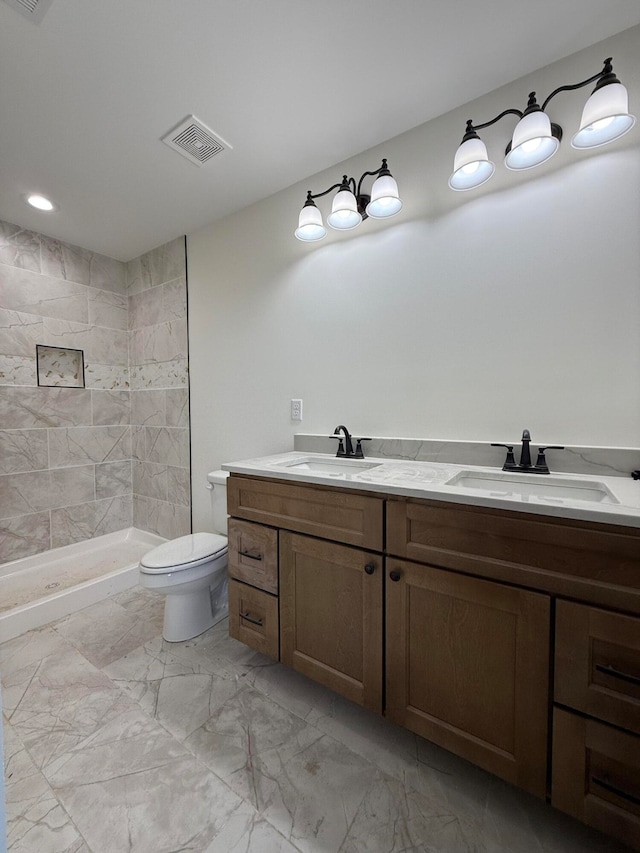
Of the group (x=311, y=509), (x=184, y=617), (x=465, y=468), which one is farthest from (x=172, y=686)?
(x=465, y=468)

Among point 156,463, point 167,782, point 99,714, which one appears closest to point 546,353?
point 167,782

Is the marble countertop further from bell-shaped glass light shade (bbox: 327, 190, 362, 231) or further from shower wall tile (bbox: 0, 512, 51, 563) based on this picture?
shower wall tile (bbox: 0, 512, 51, 563)

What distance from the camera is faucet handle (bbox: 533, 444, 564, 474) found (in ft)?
4.10

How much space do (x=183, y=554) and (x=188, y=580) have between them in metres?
0.12

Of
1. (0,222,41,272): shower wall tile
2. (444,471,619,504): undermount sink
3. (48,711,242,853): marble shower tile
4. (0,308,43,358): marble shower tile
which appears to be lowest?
(48,711,242,853): marble shower tile

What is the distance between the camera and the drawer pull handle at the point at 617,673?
2.56ft

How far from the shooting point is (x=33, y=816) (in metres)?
1.01

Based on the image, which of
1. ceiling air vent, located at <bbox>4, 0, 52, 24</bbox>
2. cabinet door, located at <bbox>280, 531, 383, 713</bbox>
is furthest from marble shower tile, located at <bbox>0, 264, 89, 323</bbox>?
cabinet door, located at <bbox>280, 531, 383, 713</bbox>

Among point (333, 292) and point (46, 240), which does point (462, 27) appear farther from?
point (46, 240)

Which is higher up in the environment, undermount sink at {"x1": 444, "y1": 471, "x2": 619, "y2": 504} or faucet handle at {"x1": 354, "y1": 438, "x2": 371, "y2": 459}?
faucet handle at {"x1": 354, "y1": 438, "x2": 371, "y2": 459}

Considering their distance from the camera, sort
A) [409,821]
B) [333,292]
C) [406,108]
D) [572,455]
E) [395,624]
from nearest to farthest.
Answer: [409,821], [395,624], [572,455], [406,108], [333,292]

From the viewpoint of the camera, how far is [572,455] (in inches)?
49.5

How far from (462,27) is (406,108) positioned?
313mm

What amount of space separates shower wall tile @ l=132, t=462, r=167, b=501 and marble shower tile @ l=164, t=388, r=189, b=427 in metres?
0.38
